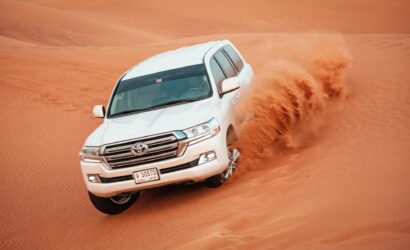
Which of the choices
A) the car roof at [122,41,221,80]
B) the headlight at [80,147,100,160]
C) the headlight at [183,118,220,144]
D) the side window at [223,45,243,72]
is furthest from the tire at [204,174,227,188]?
the side window at [223,45,243,72]

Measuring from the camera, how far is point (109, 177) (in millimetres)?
6637

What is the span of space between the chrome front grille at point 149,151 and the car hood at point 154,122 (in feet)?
0.30

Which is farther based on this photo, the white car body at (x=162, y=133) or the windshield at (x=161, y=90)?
the windshield at (x=161, y=90)

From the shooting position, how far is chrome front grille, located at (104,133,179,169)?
6.43m

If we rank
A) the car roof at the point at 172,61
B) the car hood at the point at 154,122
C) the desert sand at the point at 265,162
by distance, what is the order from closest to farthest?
the desert sand at the point at 265,162 → the car hood at the point at 154,122 → the car roof at the point at 172,61

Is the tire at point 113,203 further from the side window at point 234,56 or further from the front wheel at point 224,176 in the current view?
the side window at point 234,56

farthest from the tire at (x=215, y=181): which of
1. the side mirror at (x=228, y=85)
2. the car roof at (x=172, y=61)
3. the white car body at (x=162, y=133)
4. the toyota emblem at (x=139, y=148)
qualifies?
the car roof at (x=172, y=61)

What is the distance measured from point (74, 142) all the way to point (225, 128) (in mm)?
6047

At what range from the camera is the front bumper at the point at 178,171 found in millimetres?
6406

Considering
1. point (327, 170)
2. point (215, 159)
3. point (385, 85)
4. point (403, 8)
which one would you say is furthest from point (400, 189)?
point (403, 8)

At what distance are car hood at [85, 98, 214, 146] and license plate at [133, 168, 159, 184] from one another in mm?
464

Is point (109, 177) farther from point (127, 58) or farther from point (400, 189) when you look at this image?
point (127, 58)

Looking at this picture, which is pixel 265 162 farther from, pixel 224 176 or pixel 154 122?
pixel 154 122

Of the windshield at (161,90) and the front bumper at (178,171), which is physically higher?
the windshield at (161,90)
